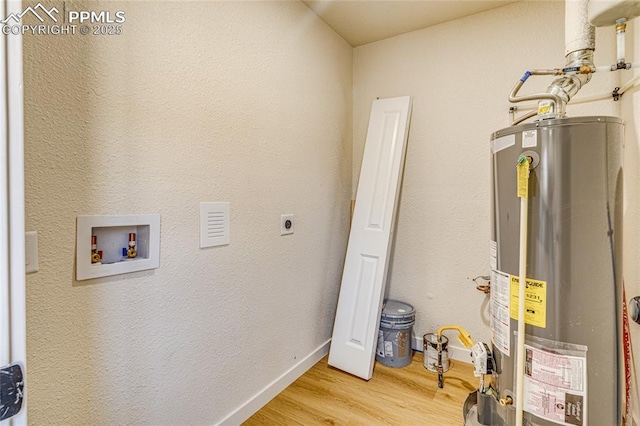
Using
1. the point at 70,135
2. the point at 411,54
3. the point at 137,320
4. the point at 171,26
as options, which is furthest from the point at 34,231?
the point at 411,54

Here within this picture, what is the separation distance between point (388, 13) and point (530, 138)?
1.52m

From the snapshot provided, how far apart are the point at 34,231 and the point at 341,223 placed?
6.11 ft

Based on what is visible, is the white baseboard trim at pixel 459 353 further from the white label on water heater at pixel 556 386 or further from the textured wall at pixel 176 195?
the white label on water heater at pixel 556 386

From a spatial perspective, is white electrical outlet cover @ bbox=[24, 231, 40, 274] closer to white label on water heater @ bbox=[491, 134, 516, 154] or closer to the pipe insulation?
white label on water heater @ bbox=[491, 134, 516, 154]

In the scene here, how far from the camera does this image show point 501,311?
1203 millimetres

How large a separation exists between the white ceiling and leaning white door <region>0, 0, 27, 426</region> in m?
1.85

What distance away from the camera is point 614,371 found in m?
1.04

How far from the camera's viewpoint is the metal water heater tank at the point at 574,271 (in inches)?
40.6

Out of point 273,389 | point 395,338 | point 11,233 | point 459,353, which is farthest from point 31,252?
point 459,353

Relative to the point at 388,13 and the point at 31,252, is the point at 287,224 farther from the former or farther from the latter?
the point at 388,13

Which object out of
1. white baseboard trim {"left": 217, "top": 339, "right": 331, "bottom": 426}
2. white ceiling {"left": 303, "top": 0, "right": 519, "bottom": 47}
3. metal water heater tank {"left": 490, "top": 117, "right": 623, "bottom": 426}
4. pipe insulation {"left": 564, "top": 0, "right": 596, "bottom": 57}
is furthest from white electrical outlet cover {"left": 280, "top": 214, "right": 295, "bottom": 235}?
pipe insulation {"left": 564, "top": 0, "right": 596, "bottom": 57}

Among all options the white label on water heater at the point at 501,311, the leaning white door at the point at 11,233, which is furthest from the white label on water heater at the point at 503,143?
the leaning white door at the point at 11,233

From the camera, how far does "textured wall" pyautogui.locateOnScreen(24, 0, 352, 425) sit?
0.95 metres

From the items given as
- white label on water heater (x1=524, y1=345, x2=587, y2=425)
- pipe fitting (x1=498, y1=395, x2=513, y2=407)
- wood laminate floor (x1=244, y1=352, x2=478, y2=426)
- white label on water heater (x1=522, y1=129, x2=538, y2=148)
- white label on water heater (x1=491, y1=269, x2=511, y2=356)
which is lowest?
wood laminate floor (x1=244, y1=352, x2=478, y2=426)
